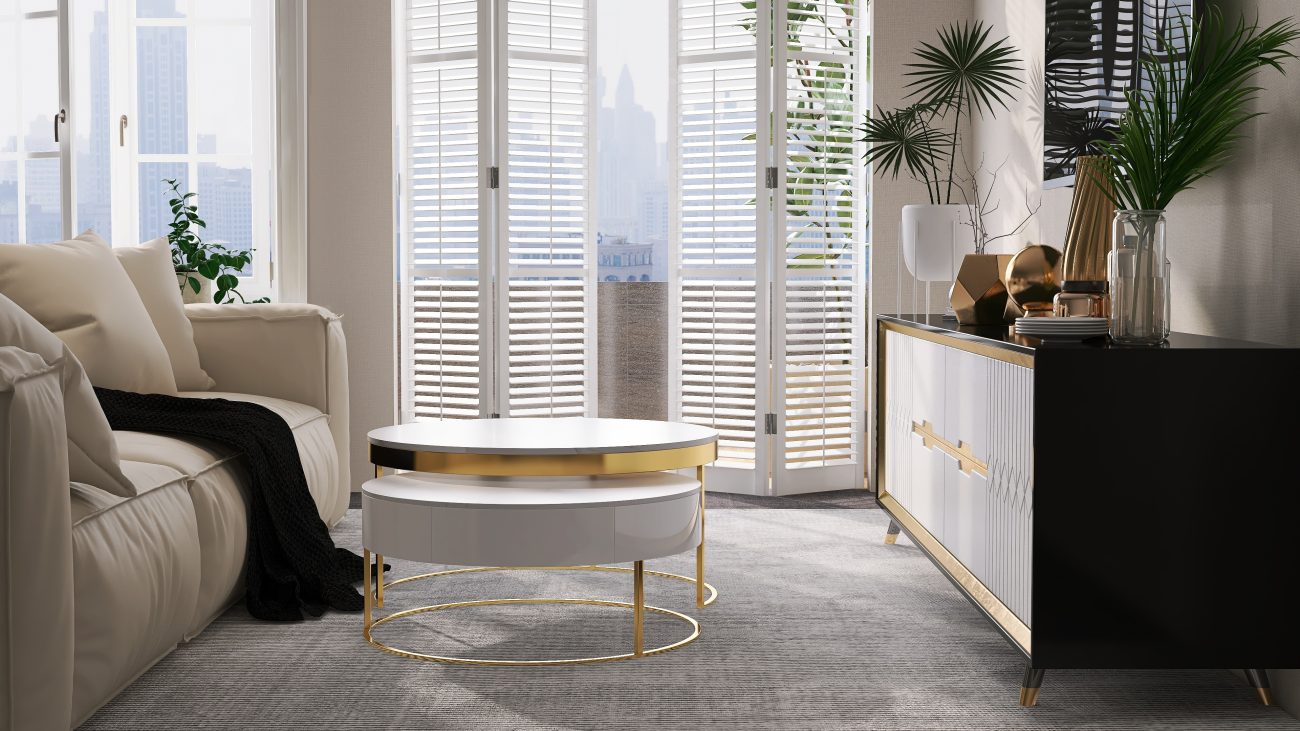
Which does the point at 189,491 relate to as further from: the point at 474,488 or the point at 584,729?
the point at 584,729

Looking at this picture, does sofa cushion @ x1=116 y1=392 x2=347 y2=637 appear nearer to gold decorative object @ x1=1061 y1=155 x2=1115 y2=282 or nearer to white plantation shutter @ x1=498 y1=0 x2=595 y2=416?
white plantation shutter @ x1=498 y1=0 x2=595 y2=416

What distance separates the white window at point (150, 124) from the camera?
4.57 meters

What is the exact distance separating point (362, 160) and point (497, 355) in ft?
3.08

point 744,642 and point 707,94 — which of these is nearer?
point 744,642

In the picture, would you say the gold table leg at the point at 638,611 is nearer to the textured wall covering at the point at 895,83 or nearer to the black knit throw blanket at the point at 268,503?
the black knit throw blanket at the point at 268,503

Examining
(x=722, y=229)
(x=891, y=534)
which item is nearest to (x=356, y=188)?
(x=722, y=229)

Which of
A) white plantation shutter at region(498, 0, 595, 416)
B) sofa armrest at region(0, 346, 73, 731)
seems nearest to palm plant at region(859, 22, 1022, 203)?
white plantation shutter at region(498, 0, 595, 416)

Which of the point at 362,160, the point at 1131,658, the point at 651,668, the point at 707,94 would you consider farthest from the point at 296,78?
the point at 1131,658

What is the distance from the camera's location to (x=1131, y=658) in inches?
83.4

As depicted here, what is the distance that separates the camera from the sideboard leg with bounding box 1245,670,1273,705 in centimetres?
225

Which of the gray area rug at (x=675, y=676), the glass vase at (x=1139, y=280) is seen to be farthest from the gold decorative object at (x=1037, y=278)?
the gray area rug at (x=675, y=676)

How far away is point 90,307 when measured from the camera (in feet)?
9.53

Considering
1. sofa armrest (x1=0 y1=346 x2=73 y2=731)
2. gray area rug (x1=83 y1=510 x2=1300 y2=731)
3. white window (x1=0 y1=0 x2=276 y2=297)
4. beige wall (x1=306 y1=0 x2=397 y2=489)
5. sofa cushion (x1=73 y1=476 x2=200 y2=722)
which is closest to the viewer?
sofa armrest (x1=0 y1=346 x2=73 y2=731)

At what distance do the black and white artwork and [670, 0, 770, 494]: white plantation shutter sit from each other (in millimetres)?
1394
